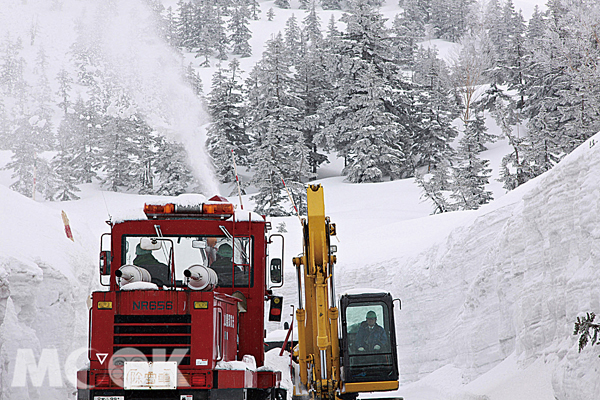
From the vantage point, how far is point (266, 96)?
45.2 metres

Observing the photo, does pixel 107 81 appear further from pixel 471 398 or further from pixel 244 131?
pixel 471 398

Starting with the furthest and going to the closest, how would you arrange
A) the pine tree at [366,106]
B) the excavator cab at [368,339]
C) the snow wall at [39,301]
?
1. the pine tree at [366,106]
2. the snow wall at [39,301]
3. the excavator cab at [368,339]

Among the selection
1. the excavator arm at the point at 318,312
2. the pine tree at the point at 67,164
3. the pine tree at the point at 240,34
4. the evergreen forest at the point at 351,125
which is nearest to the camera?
the excavator arm at the point at 318,312

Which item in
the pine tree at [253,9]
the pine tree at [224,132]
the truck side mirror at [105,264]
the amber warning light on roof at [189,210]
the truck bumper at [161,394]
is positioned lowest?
the truck bumper at [161,394]

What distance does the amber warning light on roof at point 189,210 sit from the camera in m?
7.82

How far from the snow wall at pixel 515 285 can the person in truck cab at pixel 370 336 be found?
8.46ft

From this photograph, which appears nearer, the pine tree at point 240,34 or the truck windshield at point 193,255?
the truck windshield at point 193,255

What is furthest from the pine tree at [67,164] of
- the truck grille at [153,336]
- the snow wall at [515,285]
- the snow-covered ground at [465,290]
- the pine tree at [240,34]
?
the pine tree at [240,34]

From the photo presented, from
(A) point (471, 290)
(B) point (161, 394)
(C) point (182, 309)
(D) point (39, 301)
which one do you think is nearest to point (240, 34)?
(A) point (471, 290)

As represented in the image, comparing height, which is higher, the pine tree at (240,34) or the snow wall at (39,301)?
the pine tree at (240,34)

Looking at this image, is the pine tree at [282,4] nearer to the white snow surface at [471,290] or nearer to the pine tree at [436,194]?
the pine tree at [436,194]

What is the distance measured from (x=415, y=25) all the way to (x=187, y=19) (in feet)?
115

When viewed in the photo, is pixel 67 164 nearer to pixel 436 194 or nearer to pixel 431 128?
pixel 436 194

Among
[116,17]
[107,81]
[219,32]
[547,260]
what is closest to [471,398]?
[547,260]
